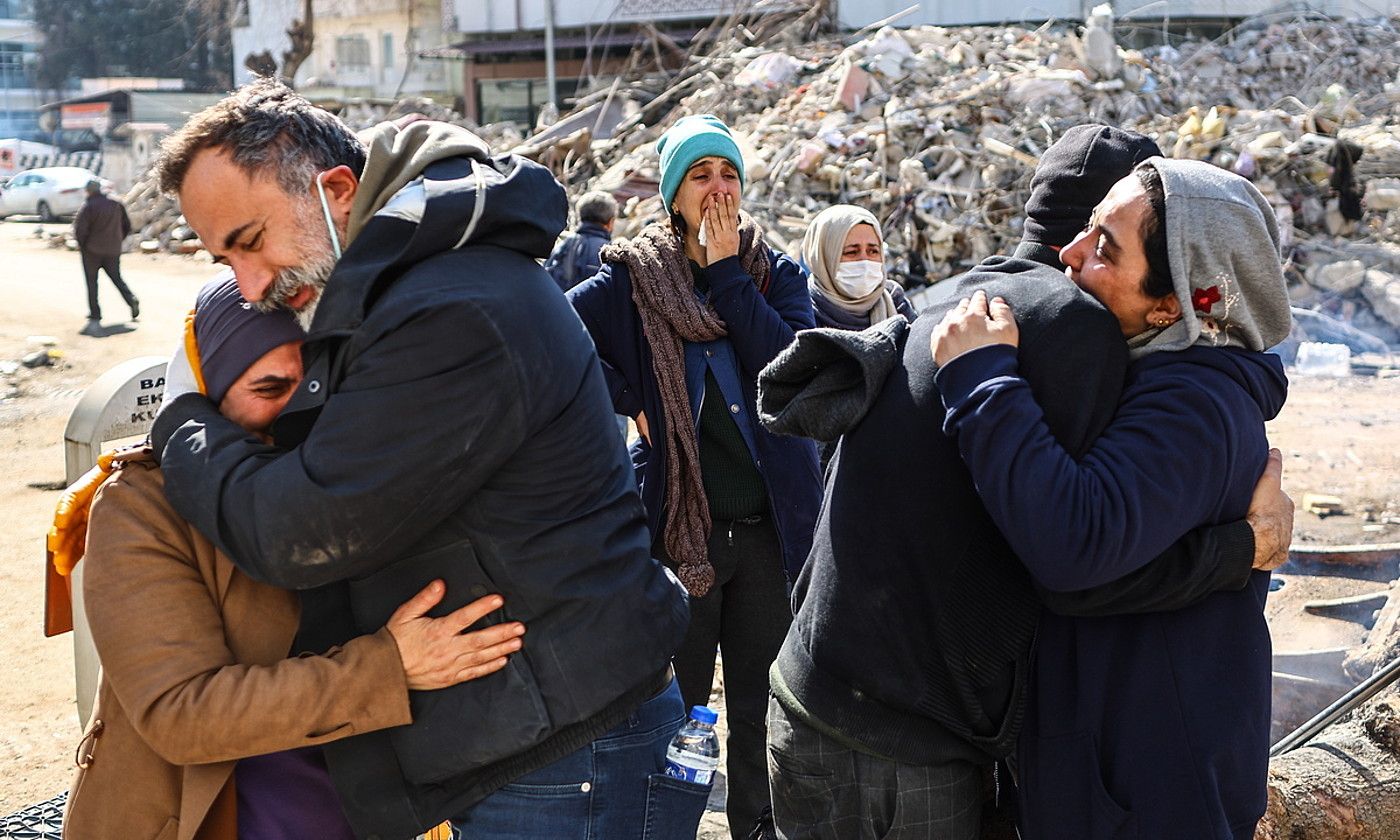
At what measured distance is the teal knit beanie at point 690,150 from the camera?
3.54 metres

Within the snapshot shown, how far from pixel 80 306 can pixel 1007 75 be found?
12.3m

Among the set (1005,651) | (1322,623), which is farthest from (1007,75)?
(1005,651)

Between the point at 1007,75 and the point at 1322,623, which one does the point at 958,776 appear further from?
the point at 1007,75

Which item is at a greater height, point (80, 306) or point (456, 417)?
point (456, 417)

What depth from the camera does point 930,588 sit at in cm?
180

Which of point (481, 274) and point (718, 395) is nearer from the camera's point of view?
point (481, 274)

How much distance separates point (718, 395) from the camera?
3.29 m

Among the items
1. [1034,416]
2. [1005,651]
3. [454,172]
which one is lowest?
[1005,651]

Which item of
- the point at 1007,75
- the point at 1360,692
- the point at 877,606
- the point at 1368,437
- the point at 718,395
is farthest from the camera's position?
the point at 1007,75

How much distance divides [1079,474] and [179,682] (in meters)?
1.28

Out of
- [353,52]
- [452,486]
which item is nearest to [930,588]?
[452,486]

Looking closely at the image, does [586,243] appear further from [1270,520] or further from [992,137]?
[1270,520]

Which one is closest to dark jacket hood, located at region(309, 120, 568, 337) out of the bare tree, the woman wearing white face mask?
the woman wearing white face mask

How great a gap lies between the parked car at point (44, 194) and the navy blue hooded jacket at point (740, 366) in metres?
27.2
